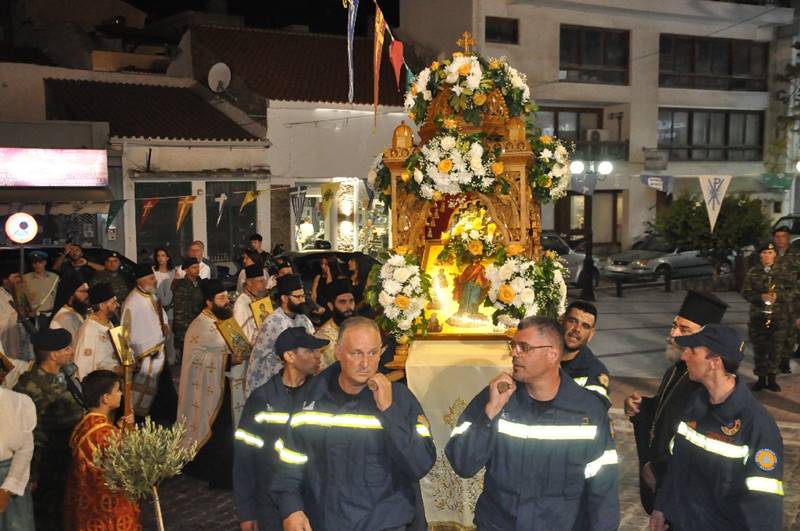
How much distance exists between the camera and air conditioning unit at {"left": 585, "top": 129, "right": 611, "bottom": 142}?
1218 inches

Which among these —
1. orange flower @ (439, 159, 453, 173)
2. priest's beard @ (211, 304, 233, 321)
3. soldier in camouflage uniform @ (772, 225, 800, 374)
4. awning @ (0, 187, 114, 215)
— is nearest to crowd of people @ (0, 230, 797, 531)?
priest's beard @ (211, 304, 233, 321)

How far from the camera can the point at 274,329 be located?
7.14 m

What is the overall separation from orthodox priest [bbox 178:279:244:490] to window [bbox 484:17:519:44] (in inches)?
898

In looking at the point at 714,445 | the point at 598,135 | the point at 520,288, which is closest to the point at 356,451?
the point at 714,445

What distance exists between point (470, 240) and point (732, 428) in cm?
411

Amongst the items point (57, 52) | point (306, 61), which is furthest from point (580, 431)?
point (57, 52)

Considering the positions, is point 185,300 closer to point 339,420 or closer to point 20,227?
point 20,227

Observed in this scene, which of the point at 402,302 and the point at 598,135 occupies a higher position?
the point at 598,135

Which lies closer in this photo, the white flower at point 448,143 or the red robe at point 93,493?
the red robe at point 93,493

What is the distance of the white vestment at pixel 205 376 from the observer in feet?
26.6

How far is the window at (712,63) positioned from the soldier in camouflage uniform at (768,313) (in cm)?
2313

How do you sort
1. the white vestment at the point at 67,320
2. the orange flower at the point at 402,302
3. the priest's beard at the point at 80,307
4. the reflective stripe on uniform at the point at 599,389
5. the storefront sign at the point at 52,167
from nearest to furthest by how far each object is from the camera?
the reflective stripe on uniform at the point at 599,389 < the orange flower at the point at 402,302 < the white vestment at the point at 67,320 < the priest's beard at the point at 80,307 < the storefront sign at the point at 52,167

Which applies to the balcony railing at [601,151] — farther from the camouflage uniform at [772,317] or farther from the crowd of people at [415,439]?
the crowd of people at [415,439]

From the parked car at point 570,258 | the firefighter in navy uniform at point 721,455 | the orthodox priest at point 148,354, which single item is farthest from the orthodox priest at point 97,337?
the parked car at point 570,258
